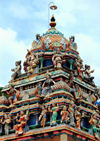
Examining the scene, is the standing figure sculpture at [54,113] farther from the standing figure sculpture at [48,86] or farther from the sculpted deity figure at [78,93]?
the sculpted deity figure at [78,93]

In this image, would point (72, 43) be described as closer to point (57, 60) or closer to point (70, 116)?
point (57, 60)

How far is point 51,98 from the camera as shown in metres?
29.8

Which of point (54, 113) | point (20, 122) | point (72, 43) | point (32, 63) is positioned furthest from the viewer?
point (72, 43)

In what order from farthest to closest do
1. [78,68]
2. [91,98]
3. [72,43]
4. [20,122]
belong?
1. [72,43]
2. [78,68]
3. [91,98]
4. [20,122]

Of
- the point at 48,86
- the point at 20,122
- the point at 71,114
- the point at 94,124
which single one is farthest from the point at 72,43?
the point at 20,122

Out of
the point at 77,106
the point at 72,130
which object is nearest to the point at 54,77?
the point at 77,106

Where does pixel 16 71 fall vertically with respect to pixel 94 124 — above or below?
above

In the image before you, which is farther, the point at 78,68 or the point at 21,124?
the point at 78,68

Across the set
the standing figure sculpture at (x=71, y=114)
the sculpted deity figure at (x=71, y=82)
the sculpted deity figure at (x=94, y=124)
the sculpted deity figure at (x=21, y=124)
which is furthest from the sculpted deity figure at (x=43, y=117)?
the sculpted deity figure at (x=94, y=124)

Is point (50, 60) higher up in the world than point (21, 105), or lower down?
higher up

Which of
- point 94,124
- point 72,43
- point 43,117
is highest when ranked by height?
point 72,43

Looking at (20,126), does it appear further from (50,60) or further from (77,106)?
(50,60)

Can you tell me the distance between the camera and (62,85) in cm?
2934

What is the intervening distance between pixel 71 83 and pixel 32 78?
452 cm
